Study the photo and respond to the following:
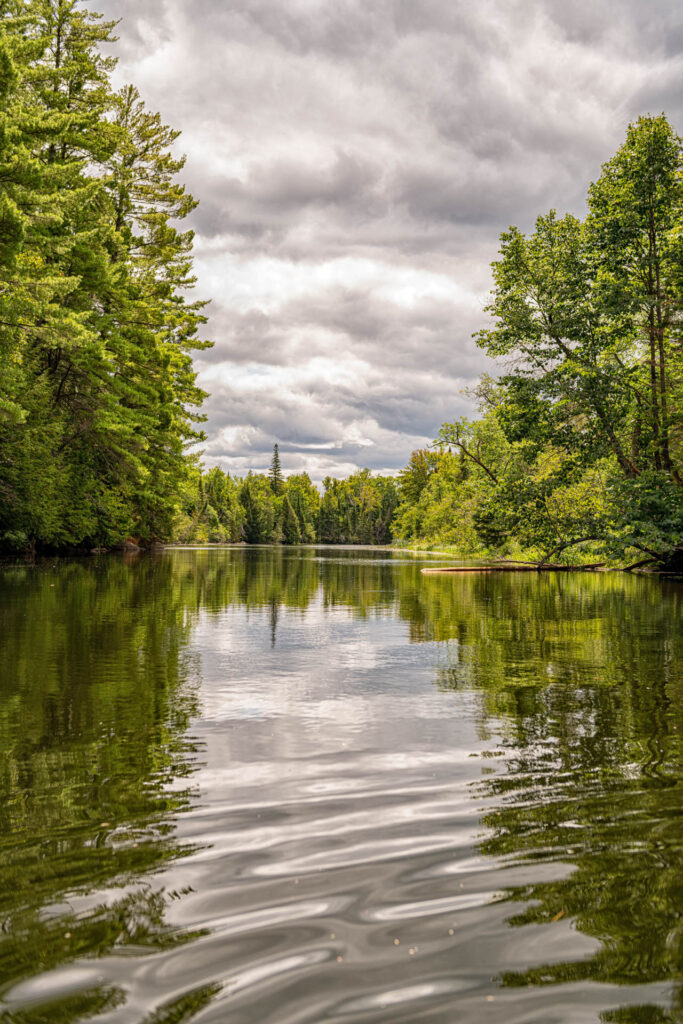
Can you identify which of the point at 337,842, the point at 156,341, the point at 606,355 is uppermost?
the point at 156,341

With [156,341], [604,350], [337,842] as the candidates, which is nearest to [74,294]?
[156,341]

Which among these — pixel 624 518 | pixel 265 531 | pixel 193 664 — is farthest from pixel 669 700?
pixel 265 531

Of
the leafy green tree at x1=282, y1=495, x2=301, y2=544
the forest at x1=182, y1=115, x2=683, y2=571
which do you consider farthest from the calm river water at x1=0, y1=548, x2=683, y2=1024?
the leafy green tree at x1=282, y1=495, x2=301, y2=544

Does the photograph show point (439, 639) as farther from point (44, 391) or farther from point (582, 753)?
point (44, 391)

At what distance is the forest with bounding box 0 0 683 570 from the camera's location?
2055cm

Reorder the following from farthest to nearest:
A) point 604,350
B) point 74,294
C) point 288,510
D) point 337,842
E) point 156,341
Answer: point 288,510 < point 156,341 < point 74,294 < point 604,350 < point 337,842

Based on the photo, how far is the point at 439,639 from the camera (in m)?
11.0

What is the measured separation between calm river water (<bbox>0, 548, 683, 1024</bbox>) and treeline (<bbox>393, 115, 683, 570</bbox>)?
15.2 meters

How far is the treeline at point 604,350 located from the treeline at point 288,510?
256ft

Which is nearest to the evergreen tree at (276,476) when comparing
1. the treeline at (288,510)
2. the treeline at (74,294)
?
the treeline at (288,510)

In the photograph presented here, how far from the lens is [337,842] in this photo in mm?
3373

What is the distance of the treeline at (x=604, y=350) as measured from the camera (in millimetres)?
21812

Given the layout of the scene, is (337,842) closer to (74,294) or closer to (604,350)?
(604,350)

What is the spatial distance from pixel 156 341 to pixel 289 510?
101 meters
